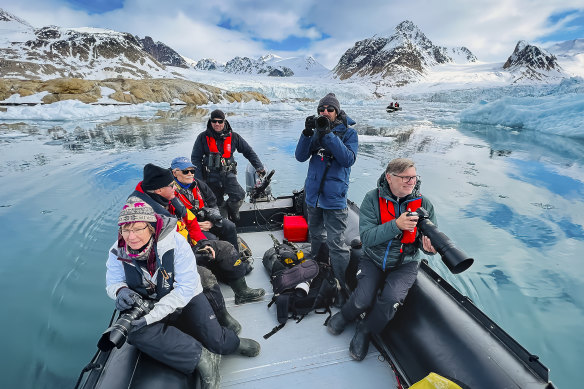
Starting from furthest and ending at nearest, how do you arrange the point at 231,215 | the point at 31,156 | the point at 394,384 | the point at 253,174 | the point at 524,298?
the point at 31,156 < the point at 253,174 < the point at 231,215 < the point at 524,298 < the point at 394,384

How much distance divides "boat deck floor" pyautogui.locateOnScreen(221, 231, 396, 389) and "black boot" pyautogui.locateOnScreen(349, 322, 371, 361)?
0.20 feet

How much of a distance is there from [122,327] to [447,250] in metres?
1.73

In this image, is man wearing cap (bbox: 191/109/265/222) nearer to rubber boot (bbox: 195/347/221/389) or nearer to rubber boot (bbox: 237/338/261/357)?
rubber boot (bbox: 237/338/261/357)

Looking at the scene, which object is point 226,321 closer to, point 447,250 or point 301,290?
point 301,290

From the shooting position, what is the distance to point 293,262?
301cm

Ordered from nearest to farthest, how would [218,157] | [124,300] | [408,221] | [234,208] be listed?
[124,300] < [408,221] < [218,157] < [234,208]

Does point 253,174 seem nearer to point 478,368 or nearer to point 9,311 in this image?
point 9,311

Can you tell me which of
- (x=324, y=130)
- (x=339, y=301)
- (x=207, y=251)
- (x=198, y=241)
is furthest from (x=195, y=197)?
(x=339, y=301)

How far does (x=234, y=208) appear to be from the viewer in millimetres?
4008

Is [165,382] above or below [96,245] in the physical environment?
above

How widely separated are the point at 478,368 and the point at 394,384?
0.64 metres

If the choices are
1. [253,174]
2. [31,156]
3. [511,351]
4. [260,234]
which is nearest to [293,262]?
[260,234]

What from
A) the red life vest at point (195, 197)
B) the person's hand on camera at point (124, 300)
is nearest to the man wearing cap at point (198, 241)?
the red life vest at point (195, 197)

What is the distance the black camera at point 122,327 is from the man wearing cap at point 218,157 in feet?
7.60
